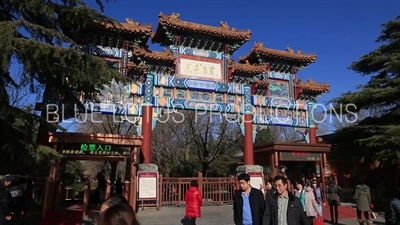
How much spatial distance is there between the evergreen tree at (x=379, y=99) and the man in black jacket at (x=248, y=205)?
9.97m

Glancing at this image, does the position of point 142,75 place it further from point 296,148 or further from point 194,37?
point 296,148

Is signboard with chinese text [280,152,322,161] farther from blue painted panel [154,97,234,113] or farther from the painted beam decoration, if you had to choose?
blue painted panel [154,97,234,113]

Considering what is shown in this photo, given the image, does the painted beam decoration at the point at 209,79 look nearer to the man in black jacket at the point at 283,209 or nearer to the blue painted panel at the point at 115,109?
the blue painted panel at the point at 115,109

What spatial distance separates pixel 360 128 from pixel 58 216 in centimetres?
1240

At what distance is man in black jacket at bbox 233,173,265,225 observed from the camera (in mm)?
4793

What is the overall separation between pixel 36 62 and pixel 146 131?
28.4ft

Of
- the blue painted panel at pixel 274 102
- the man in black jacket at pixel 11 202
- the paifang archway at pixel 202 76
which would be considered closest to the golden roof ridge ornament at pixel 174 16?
the paifang archway at pixel 202 76

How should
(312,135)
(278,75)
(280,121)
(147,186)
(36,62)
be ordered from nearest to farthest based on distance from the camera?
(36,62)
(147,186)
(280,121)
(312,135)
(278,75)

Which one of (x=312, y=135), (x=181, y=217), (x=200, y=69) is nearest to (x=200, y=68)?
(x=200, y=69)

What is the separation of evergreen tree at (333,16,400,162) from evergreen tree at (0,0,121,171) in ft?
34.7

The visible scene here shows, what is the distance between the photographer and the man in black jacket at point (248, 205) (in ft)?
15.7

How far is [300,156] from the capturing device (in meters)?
16.1

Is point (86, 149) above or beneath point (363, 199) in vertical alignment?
above

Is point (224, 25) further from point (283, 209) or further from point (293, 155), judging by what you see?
point (283, 209)
